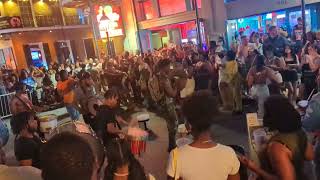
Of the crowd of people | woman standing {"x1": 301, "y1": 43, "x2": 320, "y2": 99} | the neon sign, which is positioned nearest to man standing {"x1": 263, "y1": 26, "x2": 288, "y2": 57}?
the crowd of people

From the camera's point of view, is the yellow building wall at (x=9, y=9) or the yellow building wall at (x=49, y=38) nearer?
the yellow building wall at (x=49, y=38)

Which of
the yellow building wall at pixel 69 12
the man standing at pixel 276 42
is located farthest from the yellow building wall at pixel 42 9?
the man standing at pixel 276 42

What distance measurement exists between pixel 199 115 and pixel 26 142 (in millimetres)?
2421

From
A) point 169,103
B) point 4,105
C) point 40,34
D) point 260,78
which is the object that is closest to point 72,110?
point 169,103

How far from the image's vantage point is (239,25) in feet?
63.1

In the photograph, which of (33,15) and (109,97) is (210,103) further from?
(33,15)

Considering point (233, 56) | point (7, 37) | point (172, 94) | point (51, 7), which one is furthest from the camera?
point (51, 7)

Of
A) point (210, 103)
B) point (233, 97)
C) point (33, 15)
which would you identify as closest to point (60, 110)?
point (233, 97)

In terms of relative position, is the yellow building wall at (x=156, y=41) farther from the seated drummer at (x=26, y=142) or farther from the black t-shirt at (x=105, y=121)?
the seated drummer at (x=26, y=142)

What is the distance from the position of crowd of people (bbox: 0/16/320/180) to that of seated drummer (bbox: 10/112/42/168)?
11mm

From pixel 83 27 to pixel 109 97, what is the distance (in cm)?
3522

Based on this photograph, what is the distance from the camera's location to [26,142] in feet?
13.8

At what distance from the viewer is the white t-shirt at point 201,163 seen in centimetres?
251

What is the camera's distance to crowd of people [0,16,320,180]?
251 centimetres
